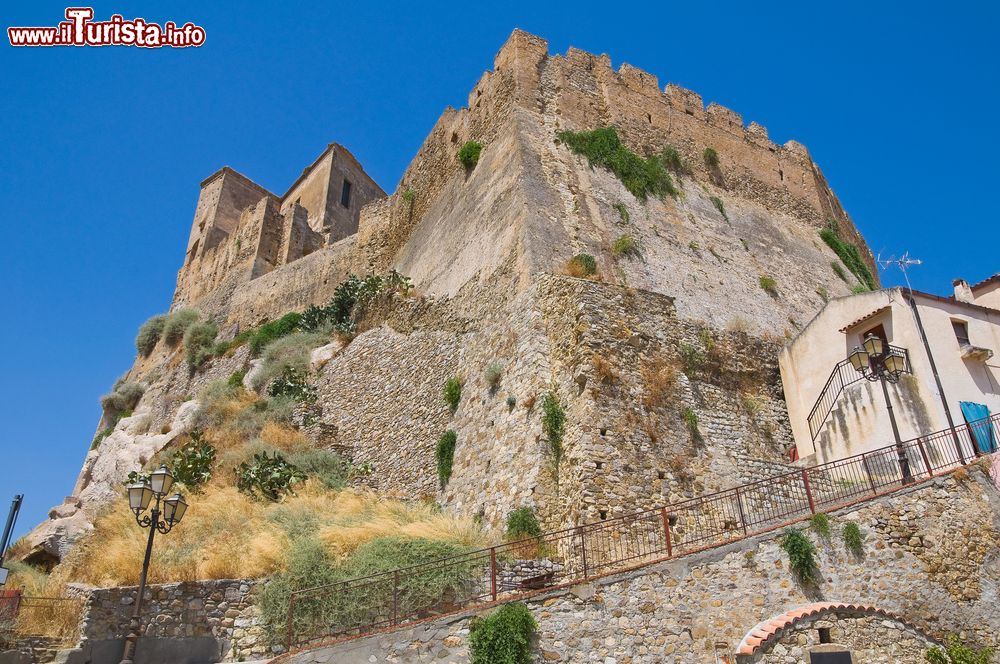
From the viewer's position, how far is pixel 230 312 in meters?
33.5

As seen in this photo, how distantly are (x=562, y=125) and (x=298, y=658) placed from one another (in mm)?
16022

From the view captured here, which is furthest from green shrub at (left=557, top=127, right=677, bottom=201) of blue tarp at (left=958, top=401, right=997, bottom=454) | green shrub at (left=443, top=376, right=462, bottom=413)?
blue tarp at (left=958, top=401, right=997, bottom=454)

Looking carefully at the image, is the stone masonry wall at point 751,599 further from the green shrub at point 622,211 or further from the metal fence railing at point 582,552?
the green shrub at point 622,211

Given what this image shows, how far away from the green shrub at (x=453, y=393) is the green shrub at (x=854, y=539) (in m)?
8.34

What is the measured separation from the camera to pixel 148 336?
122ft

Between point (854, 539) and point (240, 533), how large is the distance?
401 inches

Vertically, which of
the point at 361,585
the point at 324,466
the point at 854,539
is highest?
the point at 324,466

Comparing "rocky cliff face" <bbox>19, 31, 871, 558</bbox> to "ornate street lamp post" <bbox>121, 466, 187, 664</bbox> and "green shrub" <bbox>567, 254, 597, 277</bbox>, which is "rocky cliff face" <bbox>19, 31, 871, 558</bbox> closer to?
"green shrub" <bbox>567, 254, 597, 277</bbox>

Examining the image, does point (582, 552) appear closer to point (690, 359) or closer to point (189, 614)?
point (690, 359)

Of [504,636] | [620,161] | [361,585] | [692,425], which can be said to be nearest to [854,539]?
[692,425]

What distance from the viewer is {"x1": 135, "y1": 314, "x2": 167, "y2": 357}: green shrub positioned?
37.2 m

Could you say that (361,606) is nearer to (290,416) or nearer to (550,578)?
(550,578)

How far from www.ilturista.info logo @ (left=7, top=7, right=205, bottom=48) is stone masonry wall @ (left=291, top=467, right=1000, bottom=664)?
487 inches

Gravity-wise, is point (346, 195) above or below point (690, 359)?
above
